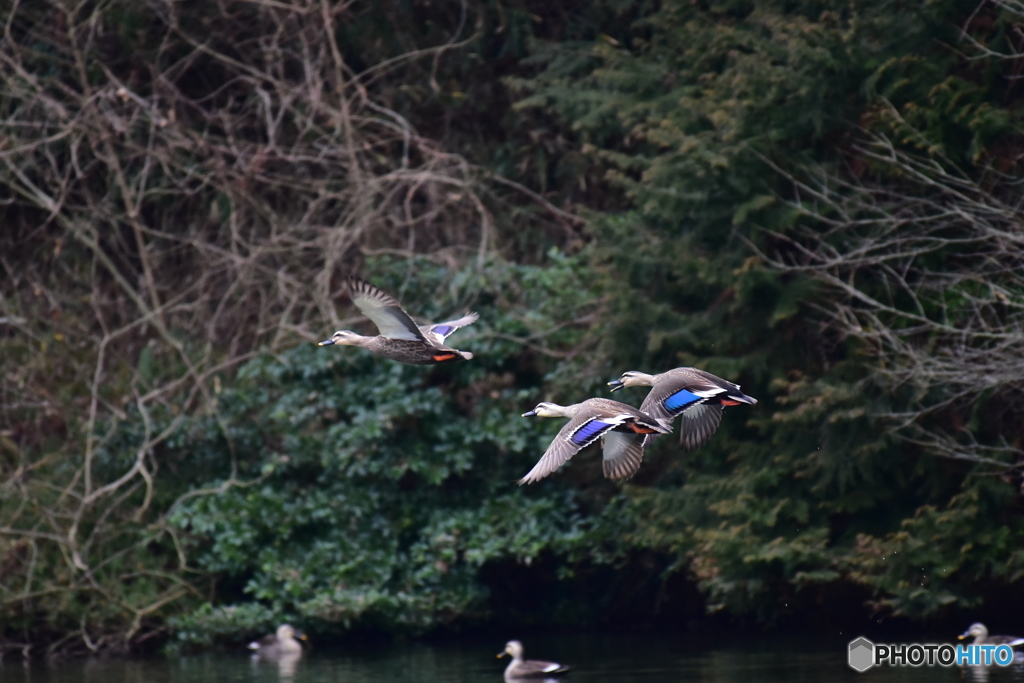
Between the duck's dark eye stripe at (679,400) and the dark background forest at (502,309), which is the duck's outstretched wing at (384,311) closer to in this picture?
the duck's dark eye stripe at (679,400)

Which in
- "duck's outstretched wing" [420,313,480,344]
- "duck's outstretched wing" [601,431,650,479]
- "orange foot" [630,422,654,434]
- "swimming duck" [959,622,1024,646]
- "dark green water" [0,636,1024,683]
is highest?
"duck's outstretched wing" [420,313,480,344]

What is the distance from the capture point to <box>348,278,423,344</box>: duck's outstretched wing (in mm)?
6941

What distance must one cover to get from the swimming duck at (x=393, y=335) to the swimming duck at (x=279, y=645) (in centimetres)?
384

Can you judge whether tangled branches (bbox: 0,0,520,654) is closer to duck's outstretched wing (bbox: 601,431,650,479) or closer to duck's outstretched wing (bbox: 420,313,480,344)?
duck's outstretched wing (bbox: 420,313,480,344)

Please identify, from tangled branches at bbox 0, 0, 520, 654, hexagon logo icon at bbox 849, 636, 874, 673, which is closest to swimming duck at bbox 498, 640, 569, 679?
hexagon logo icon at bbox 849, 636, 874, 673

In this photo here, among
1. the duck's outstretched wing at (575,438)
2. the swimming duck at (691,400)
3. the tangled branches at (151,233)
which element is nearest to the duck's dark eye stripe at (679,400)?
the swimming duck at (691,400)

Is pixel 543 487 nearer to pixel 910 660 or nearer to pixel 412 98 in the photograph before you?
pixel 910 660

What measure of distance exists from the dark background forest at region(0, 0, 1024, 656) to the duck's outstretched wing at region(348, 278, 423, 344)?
3401 millimetres

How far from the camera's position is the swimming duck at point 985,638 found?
9086 millimetres

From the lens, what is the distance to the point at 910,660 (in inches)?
372

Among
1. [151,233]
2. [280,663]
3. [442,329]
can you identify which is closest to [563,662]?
[280,663]

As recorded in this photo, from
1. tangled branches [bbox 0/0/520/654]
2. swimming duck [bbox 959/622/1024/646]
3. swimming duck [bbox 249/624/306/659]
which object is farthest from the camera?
tangled branches [bbox 0/0/520/654]

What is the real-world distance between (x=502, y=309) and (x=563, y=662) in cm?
318

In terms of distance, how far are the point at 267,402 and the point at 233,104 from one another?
3564 mm
